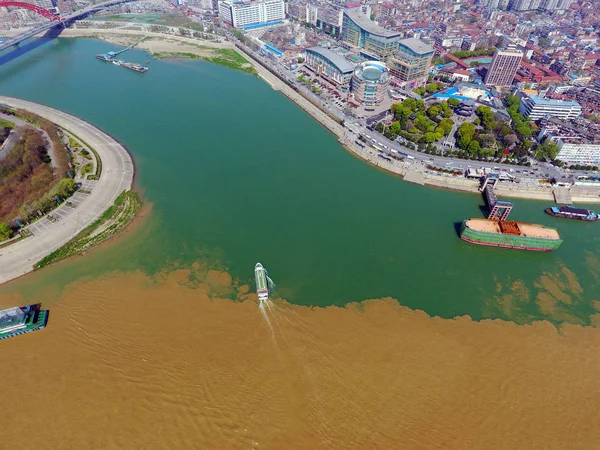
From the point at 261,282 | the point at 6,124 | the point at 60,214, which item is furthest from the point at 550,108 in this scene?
the point at 6,124

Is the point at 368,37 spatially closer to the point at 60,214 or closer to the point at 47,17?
the point at 60,214

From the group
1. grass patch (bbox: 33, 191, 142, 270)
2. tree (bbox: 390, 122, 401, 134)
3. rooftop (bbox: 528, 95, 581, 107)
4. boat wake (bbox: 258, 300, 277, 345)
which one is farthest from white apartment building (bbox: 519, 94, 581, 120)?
grass patch (bbox: 33, 191, 142, 270)

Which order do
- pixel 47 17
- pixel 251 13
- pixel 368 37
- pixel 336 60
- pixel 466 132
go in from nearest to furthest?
1. pixel 466 132
2. pixel 336 60
3. pixel 368 37
4. pixel 47 17
5. pixel 251 13

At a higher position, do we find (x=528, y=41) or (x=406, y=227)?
(x=528, y=41)

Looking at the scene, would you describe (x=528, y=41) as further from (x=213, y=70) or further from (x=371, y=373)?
(x=371, y=373)

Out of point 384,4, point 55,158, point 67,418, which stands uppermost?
point 384,4

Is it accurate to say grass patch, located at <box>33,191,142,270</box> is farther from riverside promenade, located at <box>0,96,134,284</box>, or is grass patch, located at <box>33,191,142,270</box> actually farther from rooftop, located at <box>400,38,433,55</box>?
rooftop, located at <box>400,38,433,55</box>

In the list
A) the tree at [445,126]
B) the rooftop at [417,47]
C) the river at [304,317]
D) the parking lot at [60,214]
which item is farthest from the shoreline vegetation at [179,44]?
the parking lot at [60,214]

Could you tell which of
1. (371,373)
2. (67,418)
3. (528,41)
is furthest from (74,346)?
(528,41)
